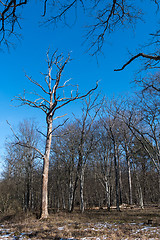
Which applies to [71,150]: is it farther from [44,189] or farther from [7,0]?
[7,0]

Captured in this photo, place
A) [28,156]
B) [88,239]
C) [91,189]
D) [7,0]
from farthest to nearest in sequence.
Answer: [91,189] → [28,156] → [88,239] → [7,0]

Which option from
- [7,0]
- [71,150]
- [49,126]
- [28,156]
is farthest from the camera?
[28,156]

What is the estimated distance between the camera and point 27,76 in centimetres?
1031

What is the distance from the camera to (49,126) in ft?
33.1

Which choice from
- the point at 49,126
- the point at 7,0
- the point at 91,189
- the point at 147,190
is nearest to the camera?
the point at 7,0

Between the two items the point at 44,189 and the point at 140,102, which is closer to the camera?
the point at 44,189

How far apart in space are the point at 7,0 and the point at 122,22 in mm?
2162

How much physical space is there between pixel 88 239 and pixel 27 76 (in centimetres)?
893

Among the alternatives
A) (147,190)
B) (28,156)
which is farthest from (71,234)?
(147,190)

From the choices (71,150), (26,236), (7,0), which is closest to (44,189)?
(26,236)

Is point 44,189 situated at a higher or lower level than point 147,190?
higher

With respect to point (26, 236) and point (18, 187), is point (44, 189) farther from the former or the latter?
point (18, 187)

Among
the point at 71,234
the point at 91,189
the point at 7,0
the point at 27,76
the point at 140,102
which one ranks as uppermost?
the point at 27,76

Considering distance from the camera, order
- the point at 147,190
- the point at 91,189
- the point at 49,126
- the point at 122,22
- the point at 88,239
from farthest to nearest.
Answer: the point at 91,189 → the point at 147,190 → the point at 49,126 → the point at 88,239 → the point at 122,22
